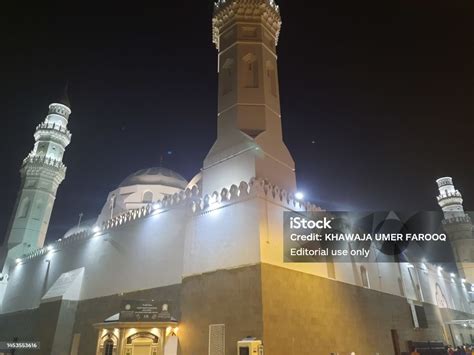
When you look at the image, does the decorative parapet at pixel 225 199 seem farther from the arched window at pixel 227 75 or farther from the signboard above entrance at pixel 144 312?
the arched window at pixel 227 75

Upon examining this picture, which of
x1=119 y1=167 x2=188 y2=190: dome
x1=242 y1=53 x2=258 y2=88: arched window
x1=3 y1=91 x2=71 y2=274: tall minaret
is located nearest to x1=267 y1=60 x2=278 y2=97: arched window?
x1=242 y1=53 x2=258 y2=88: arched window

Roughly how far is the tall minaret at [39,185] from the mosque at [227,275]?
117 cm

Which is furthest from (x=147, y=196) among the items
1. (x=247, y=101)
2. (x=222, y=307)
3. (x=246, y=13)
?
(x=222, y=307)

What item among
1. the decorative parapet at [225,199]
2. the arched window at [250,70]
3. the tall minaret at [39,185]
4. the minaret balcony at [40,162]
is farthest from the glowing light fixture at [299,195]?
the minaret balcony at [40,162]

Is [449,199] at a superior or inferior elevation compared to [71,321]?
superior

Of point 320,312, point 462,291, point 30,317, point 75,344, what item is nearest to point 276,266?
point 320,312

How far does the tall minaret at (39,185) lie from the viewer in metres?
26.2

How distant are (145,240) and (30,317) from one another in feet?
36.4

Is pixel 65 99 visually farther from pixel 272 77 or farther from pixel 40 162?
pixel 272 77

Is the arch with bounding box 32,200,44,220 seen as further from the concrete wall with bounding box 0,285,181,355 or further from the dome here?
the concrete wall with bounding box 0,285,181,355

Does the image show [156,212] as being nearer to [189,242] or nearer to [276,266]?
[189,242]

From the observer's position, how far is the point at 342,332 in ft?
46.4

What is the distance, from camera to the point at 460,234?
3419cm

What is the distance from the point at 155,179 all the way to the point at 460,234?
2973 centimetres
